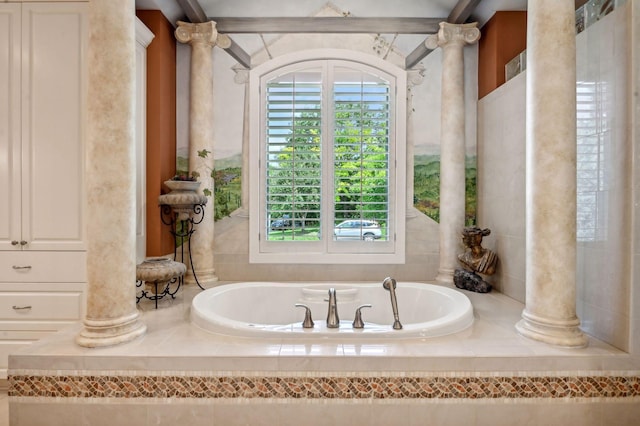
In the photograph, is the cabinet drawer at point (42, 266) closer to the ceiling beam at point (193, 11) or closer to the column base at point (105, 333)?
the column base at point (105, 333)

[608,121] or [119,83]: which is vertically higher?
[119,83]

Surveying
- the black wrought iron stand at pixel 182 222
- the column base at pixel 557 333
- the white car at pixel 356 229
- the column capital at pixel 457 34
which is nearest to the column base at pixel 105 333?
the black wrought iron stand at pixel 182 222

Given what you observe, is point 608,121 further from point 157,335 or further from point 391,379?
point 157,335

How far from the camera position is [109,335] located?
2.00m

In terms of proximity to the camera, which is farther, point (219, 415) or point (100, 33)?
point (100, 33)

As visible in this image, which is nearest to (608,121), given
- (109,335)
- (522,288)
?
(522,288)

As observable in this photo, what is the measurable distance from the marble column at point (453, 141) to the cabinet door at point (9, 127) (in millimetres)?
3252

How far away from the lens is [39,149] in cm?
262

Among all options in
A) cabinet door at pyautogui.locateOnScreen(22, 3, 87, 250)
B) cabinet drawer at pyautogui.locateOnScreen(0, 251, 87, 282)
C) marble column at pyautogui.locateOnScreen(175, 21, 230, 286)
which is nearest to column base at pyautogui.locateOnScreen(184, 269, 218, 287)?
Result: marble column at pyautogui.locateOnScreen(175, 21, 230, 286)

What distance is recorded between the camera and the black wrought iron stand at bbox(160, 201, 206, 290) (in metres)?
3.24

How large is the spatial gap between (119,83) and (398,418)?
2.26 m

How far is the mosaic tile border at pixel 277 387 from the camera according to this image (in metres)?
1.85

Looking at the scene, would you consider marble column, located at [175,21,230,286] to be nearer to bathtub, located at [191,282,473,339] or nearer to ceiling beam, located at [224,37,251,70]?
ceiling beam, located at [224,37,251,70]

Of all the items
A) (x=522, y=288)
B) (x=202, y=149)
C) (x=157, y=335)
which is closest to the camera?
(x=157, y=335)
